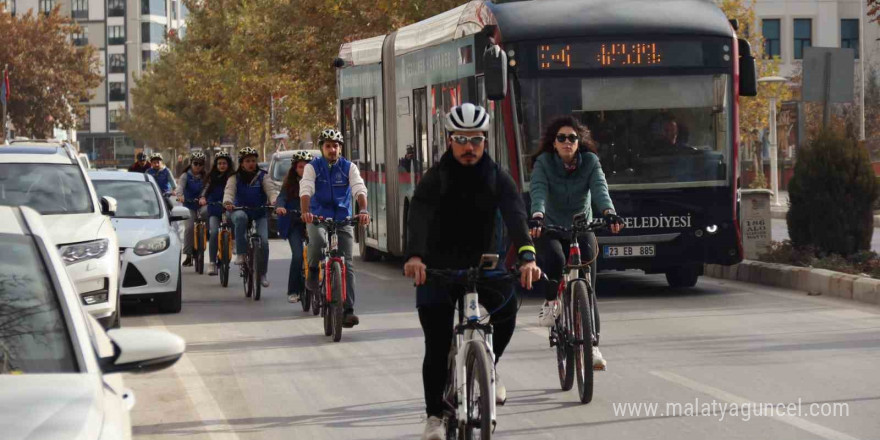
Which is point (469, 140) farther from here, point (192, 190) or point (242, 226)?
point (192, 190)

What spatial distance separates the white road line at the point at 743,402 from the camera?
25.6 feet

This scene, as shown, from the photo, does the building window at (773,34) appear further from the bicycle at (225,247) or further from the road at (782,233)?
the bicycle at (225,247)

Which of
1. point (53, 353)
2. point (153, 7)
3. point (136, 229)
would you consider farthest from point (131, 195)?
point (153, 7)

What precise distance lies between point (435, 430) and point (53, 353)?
2.56 metres

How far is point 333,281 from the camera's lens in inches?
502

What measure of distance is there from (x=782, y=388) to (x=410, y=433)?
2521 millimetres

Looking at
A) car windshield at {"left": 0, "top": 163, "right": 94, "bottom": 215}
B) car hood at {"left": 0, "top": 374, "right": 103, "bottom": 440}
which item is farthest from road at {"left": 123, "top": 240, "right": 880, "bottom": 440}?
car hood at {"left": 0, "top": 374, "right": 103, "bottom": 440}

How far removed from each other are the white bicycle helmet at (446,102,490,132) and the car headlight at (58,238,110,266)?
5.60 meters

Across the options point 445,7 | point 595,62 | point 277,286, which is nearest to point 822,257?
point 595,62

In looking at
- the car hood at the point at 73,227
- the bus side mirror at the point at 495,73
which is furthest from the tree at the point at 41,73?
the car hood at the point at 73,227

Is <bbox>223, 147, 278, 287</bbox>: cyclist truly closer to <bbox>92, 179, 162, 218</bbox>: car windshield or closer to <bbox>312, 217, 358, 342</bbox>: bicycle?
<bbox>92, 179, 162, 218</bbox>: car windshield

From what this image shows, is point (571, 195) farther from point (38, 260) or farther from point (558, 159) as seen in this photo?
point (38, 260)

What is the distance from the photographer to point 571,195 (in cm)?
1017

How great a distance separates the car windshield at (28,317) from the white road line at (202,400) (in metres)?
2.38
